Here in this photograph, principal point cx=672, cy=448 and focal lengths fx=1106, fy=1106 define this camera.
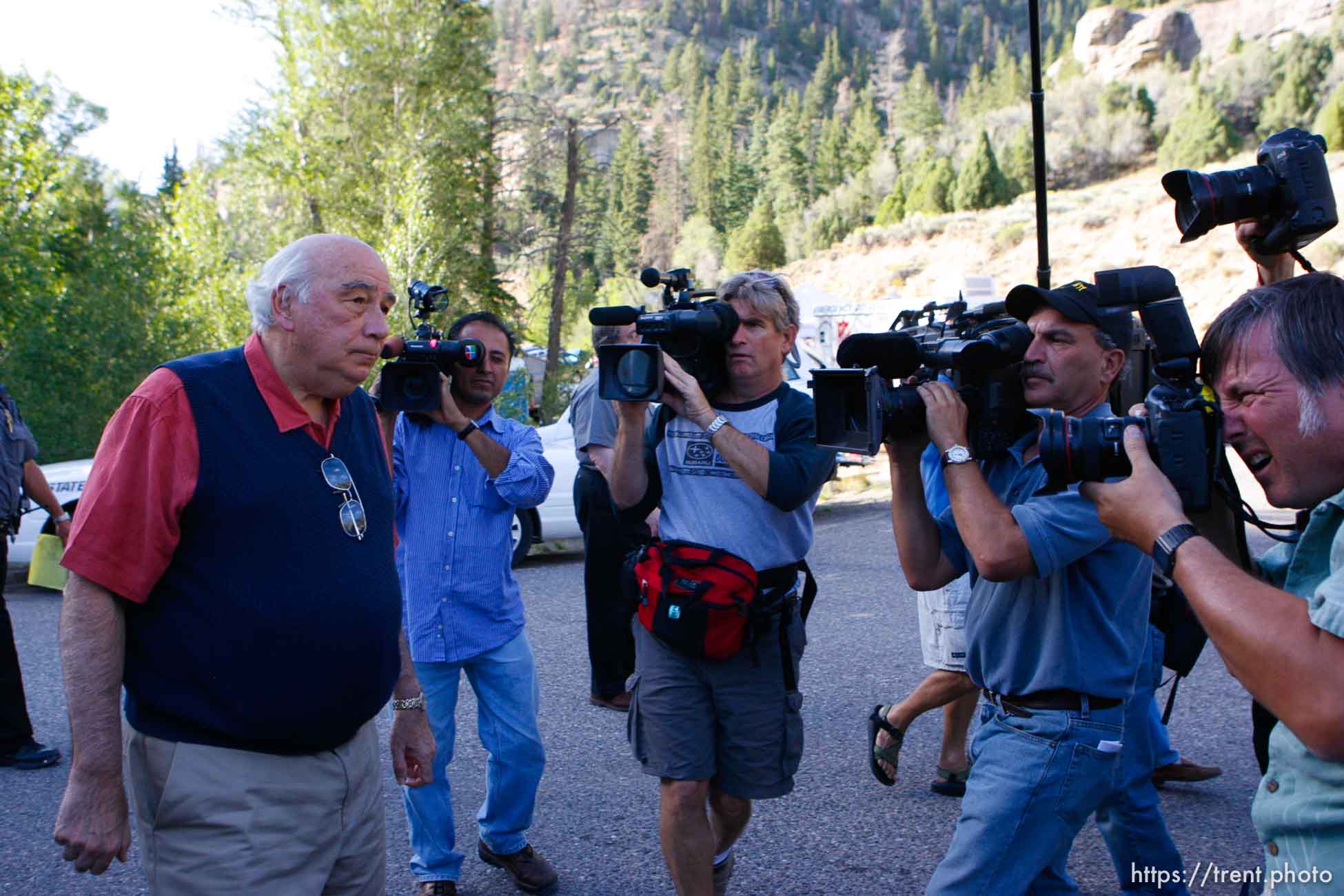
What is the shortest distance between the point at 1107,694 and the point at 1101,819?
3.58ft

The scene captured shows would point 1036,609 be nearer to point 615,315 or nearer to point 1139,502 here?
point 1139,502

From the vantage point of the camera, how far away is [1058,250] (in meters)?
42.4

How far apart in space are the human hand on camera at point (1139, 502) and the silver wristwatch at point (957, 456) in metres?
0.62

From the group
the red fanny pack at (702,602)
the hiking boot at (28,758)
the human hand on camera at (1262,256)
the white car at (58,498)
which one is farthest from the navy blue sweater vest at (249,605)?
the white car at (58,498)

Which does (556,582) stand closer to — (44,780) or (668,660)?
(44,780)

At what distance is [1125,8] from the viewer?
297 feet

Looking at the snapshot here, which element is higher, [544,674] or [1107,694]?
[1107,694]

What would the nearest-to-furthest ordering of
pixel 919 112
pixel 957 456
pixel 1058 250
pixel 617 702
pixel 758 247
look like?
pixel 957 456 < pixel 617 702 < pixel 1058 250 < pixel 758 247 < pixel 919 112

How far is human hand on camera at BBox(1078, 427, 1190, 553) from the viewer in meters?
1.76

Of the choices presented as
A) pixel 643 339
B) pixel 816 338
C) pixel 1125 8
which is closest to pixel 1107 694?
pixel 643 339

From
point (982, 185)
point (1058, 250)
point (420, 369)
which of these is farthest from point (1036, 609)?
point (982, 185)

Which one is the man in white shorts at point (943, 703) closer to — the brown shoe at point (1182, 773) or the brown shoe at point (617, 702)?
the brown shoe at point (1182, 773)

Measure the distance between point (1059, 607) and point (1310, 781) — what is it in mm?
1027

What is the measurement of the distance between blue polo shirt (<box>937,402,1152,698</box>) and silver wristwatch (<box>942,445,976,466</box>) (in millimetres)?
181
